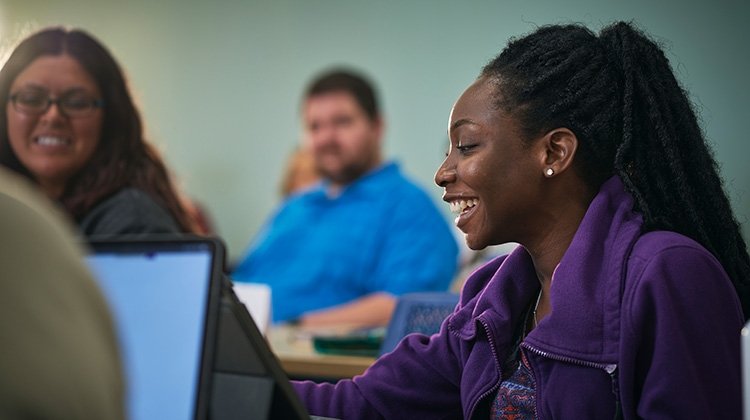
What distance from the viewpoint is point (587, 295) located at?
1289 mm

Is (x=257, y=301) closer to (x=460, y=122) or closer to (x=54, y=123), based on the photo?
(x=54, y=123)

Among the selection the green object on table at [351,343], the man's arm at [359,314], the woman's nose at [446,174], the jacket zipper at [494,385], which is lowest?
the man's arm at [359,314]

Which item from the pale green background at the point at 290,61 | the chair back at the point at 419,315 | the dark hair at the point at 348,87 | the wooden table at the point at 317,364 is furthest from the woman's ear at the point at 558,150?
the pale green background at the point at 290,61

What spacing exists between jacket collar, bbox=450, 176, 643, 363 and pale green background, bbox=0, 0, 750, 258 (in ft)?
11.8

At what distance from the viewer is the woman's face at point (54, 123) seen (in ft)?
7.45

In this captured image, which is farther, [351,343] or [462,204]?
[351,343]

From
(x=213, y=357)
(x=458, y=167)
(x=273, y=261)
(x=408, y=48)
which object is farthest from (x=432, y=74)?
(x=213, y=357)

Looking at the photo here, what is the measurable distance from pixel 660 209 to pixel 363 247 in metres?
2.43

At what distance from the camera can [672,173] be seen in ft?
4.51

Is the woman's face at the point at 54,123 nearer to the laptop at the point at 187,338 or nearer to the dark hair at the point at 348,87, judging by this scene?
the laptop at the point at 187,338

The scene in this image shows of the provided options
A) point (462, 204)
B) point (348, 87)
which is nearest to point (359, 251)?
point (348, 87)

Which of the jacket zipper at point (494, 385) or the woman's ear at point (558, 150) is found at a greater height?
the woman's ear at point (558, 150)

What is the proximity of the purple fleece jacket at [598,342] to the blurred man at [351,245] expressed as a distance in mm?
1858

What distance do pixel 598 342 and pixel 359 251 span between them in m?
2.51
